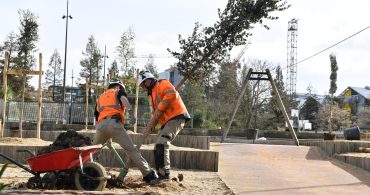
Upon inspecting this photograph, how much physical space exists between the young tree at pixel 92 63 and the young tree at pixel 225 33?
96.2ft

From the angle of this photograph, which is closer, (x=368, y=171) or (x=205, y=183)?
(x=205, y=183)

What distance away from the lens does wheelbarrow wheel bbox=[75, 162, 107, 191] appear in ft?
23.9

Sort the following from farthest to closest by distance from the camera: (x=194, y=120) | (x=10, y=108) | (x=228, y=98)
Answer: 1. (x=228, y=98)
2. (x=194, y=120)
3. (x=10, y=108)

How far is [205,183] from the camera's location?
9.02 metres

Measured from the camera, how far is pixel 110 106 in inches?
324

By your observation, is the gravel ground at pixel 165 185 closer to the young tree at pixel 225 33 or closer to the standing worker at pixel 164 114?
the standing worker at pixel 164 114

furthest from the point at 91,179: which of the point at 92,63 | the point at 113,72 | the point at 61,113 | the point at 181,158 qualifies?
the point at 92,63

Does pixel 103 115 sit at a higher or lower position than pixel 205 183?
higher

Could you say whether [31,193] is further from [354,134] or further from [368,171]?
[354,134]

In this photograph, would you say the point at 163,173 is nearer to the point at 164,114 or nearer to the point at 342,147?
the point at 164,114

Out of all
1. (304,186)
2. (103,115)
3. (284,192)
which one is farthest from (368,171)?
(103,115)

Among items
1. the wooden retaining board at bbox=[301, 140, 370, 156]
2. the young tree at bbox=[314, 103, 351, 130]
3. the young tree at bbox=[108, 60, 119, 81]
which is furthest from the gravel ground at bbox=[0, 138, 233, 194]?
the young tree at bbox=[314, 103, 351, 130]

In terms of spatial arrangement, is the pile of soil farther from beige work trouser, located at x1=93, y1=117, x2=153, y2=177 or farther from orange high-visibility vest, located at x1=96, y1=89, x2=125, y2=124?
orange high-visibility vest, located at x1=96, y1=89, x2=125, y2=124

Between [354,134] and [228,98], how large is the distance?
28.4 m
